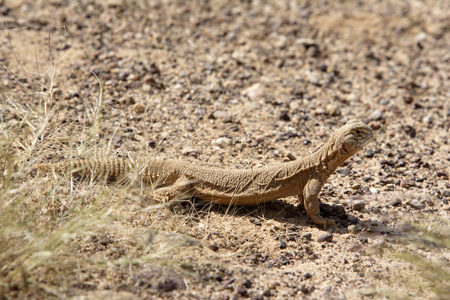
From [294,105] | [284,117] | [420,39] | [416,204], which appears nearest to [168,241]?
[416,204]

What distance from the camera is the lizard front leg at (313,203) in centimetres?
562

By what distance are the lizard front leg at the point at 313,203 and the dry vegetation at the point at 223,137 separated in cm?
15

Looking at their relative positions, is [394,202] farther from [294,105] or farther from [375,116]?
[294,105]

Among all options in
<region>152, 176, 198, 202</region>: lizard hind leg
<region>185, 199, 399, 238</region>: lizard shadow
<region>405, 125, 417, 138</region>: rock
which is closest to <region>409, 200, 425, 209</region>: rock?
<region>185, 199, 399, 238</region>: lizard shadow

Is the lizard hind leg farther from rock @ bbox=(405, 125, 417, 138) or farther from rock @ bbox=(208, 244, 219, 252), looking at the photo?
rock @ bbox=(405, 125, 417, 138)

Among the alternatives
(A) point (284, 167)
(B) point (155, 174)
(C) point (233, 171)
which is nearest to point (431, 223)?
(A) point (284, 167)

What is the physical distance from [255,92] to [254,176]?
9.10 feet

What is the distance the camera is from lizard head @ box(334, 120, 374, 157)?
5.65 meters

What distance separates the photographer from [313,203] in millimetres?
5625

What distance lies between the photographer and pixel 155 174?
19.0 ft

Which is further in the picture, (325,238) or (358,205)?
(358,205)

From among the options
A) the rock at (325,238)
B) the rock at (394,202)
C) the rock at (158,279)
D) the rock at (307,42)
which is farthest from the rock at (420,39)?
the rock at (158,279)

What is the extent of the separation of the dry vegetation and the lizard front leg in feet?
0.48

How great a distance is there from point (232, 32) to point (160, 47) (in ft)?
5.67
